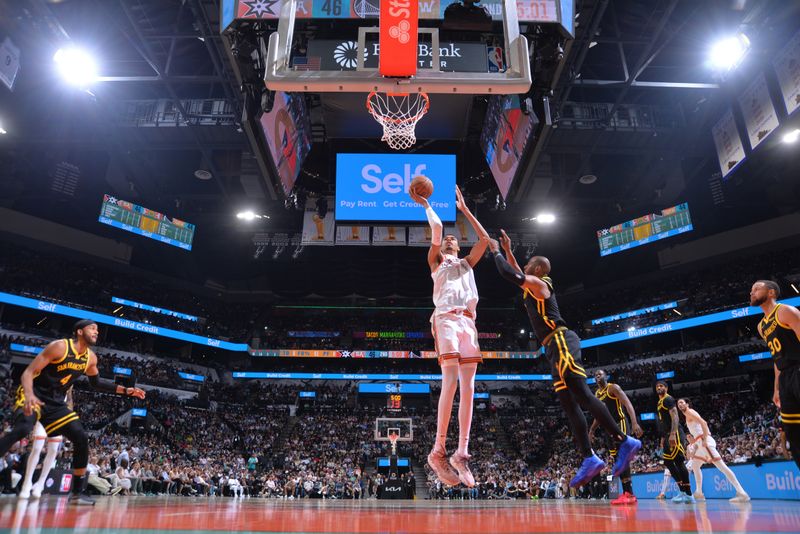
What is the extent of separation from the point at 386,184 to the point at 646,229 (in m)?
14.7

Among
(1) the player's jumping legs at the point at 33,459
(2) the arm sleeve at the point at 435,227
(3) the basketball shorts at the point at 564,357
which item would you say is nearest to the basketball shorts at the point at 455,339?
(2) the arm sleeve at the point at 435,227

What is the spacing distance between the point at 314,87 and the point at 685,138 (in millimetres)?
14095

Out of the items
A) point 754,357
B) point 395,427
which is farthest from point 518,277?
point 754,357

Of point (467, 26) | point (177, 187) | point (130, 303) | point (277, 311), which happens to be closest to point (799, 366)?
point (467, 26)

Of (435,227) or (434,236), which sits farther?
(434,236)

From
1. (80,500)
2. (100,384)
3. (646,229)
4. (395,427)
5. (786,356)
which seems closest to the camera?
(786,356)

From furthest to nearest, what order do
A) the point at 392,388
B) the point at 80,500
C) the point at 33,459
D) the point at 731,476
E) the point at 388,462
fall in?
the point at 392,388 → the point at 388,462 → the point at 731,476 → the point at 33,459 → the point at 80,500

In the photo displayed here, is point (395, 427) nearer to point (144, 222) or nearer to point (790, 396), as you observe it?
point (144, 222)

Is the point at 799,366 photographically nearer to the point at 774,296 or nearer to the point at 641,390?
the point at 774,296

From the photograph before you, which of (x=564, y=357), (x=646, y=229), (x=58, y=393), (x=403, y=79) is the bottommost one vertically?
(x=58, y=393)

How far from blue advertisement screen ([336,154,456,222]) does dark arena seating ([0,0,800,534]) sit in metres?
0.08

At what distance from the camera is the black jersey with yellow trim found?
5.41 meters

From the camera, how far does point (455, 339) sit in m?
4.43

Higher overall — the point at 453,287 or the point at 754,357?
the point at 754,357
